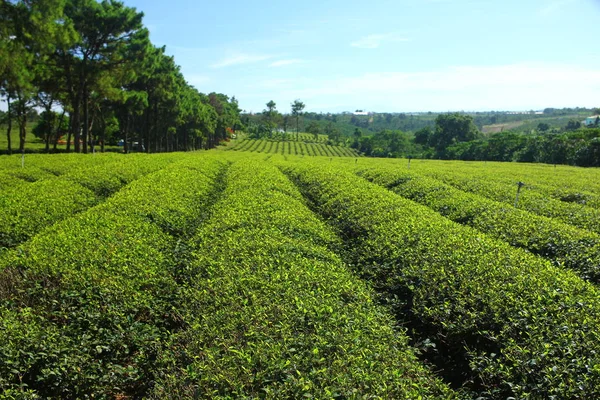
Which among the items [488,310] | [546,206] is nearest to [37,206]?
[488,310]

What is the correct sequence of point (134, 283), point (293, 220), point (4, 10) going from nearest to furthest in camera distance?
point (134, 283) < point (293, 220) < point (4, 10)

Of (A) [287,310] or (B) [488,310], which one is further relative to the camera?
(B) [488,310]

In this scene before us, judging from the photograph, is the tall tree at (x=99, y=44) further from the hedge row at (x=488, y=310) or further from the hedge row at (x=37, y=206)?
the hedge row at (x=488, y=310)

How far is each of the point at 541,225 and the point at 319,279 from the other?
770 centimetres

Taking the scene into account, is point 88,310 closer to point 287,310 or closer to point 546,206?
point 287,310

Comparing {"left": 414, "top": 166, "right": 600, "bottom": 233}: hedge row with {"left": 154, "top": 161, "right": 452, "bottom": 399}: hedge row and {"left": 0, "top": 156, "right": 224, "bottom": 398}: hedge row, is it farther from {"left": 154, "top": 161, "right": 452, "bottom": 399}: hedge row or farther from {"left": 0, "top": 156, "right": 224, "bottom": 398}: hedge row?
{"left": 0, "top": 156, "right": 224, "bottom": 398}: hedge row

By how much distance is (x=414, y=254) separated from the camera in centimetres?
798

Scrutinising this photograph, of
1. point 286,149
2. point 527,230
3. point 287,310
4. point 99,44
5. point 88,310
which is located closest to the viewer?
point 287,310

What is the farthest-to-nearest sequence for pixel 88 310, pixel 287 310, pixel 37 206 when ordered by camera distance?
pixel 37 206, pixel 88 310, pixel 287 310

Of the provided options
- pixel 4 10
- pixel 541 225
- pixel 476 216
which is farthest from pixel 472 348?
pixel 4 10

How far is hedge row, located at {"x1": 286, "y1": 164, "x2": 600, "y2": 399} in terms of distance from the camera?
14.6 feet

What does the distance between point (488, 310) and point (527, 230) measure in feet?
18.2

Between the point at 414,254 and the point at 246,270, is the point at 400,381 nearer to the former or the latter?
the point at 246,270

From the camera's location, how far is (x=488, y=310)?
5695mm
